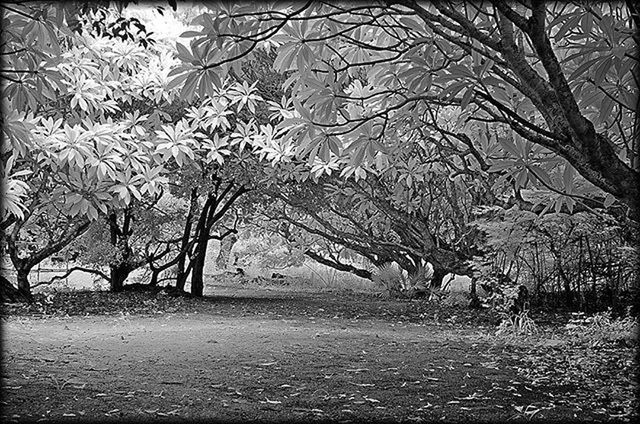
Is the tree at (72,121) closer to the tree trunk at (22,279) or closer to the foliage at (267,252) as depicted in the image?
the tree trunk at (22,279)

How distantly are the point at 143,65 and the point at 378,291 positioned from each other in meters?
6.31

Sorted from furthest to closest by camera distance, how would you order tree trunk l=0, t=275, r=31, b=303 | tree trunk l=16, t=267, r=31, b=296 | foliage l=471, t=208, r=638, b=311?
tree trunk l=16, t=267, r=31, b=296 < tree trunk l=0, t=275, r=31, b=303 < foliage l=471, t=208, r=638, b=311

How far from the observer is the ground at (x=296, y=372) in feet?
7.14

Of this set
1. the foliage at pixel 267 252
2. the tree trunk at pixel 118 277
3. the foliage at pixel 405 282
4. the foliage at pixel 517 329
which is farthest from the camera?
the foliage at pixel 267 252

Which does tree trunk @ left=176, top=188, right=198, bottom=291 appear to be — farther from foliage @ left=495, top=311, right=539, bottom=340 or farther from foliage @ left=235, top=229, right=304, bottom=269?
foliage @ left=495, top=311, right=539, bottom=340

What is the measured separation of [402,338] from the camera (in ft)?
13.7

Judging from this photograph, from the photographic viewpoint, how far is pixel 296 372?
2.90m

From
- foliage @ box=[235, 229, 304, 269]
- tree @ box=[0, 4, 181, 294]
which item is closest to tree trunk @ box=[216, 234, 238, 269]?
foliage @ box=[235, 229, 304, 269]

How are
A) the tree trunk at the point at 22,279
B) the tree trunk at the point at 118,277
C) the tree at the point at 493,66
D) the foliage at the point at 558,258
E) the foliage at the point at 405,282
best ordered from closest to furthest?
the tree at the point at 493,66 < the foliage at the point at 558,258 < the tree trunk at the point at 22,279 < the tree trunk at the point at 118,277 < the foliage at the point at 405,282

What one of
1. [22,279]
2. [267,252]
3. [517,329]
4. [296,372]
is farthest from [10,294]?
[267,252]

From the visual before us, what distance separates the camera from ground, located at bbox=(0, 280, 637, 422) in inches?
85.7

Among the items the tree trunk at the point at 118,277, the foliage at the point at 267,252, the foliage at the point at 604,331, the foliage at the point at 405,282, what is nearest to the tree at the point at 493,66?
the foliage at the point at 604,331

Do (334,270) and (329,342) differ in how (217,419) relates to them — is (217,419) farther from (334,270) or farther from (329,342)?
(334,270)

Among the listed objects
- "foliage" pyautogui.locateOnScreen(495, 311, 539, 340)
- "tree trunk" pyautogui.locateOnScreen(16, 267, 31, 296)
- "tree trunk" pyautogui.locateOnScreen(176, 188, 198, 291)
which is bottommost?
"foliage" pyautogui.locateOnScreen(495, 311, 539, 340)
